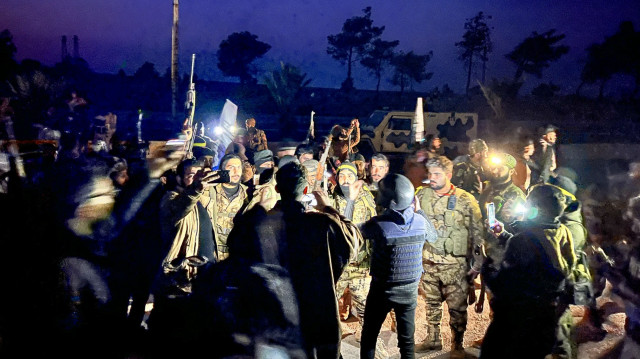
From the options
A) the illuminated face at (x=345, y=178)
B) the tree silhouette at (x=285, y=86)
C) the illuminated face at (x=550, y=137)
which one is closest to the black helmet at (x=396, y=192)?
the illuminated face at (x=345, y=178)

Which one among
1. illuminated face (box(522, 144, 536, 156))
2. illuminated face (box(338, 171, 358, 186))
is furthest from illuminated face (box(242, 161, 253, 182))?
illuminated face (box(522, 144, 536, 156))

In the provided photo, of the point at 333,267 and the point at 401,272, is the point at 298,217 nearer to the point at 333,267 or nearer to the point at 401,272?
the point at 333,267

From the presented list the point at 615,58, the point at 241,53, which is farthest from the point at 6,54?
the point at 615,58

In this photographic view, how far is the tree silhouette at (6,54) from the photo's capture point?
91.6 ft

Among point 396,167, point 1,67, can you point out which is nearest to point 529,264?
point 396,167

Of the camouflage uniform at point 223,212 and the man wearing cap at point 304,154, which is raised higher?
the man wearing cap at point 304,154

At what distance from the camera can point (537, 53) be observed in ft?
147

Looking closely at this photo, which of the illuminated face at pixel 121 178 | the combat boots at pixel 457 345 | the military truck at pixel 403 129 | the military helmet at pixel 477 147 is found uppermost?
the military truck at pixel 403 129

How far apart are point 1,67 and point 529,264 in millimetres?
32662

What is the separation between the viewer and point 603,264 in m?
5.09

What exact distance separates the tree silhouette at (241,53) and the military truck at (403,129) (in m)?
35.9

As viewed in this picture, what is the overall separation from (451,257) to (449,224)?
0.37m

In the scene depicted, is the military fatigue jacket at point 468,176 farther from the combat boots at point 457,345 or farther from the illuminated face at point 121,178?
the illuminated face at point 121,178

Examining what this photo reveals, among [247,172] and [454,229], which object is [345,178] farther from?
[247,172]
